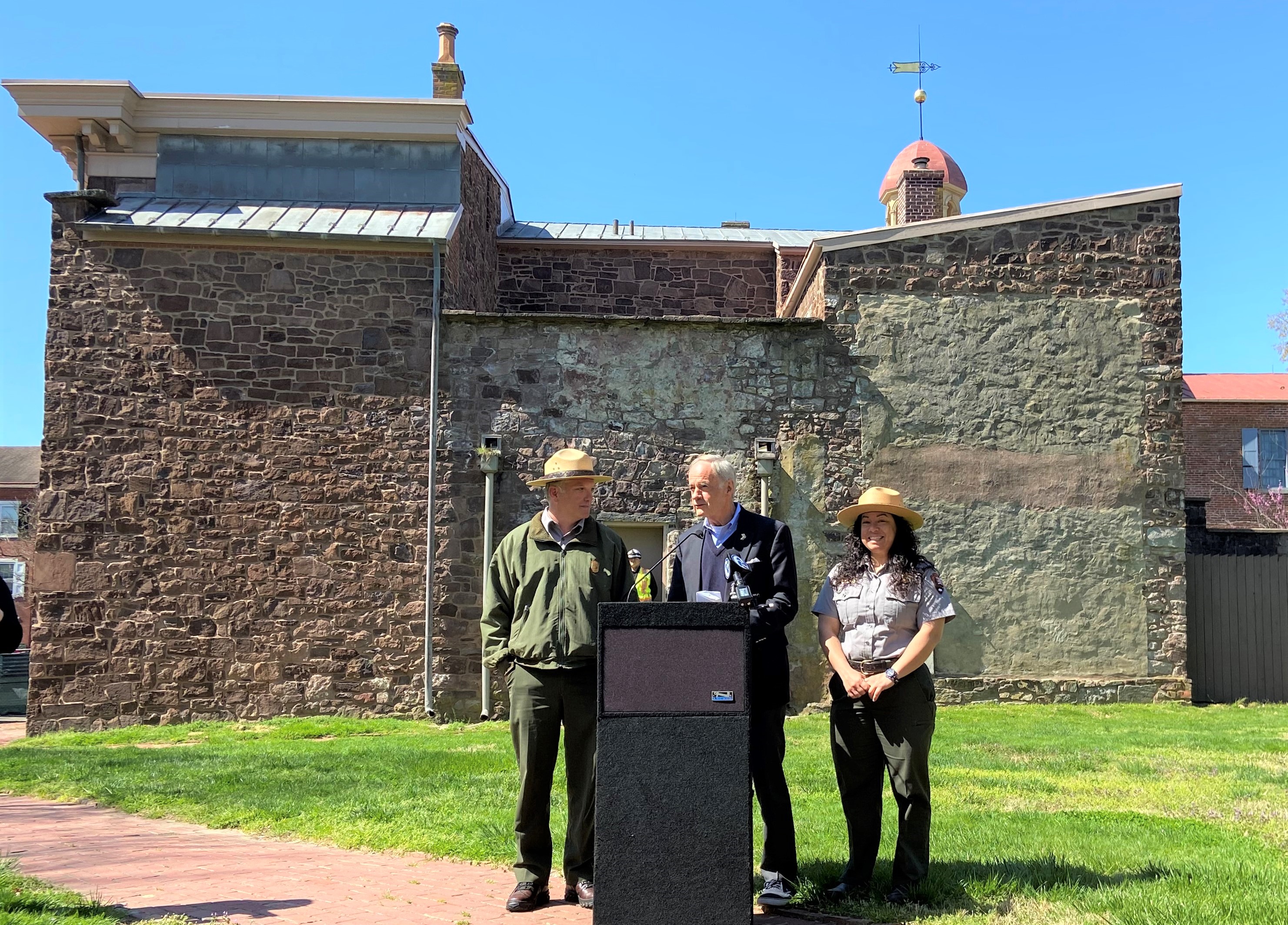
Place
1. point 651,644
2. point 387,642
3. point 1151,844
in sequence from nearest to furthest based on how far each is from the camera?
1. point 651,644
2. point 1151,844
3. point 387,642

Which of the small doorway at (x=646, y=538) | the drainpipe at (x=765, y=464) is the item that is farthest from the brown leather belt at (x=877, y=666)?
the small doorway at (x=646, y=538)

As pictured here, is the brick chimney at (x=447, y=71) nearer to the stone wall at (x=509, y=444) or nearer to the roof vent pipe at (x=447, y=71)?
the roof vent pipe at (x=447, y=71)

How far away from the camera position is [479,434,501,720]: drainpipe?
12.9 m

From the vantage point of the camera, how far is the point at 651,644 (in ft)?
14.2

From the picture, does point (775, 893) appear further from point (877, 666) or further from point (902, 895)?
point (877, 666)

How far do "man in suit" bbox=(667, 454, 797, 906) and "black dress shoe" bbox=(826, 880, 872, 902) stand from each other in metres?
0.18

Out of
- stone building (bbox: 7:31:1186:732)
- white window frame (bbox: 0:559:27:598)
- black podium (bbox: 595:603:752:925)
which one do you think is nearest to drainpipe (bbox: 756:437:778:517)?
stone building (bbox: 7:31:1186:732)

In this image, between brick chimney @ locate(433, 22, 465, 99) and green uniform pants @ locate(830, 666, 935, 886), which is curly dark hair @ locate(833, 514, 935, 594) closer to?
green uniform pants @ locate(830, 666, 935, 886)

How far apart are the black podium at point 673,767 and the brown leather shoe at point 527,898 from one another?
2.60 feet

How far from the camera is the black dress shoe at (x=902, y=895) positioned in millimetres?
4766

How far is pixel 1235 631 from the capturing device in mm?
14547

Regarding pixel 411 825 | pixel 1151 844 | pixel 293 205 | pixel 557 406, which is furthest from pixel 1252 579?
pixel 293 205

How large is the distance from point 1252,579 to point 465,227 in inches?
450

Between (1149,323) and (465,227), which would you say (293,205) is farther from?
(1149,323)
